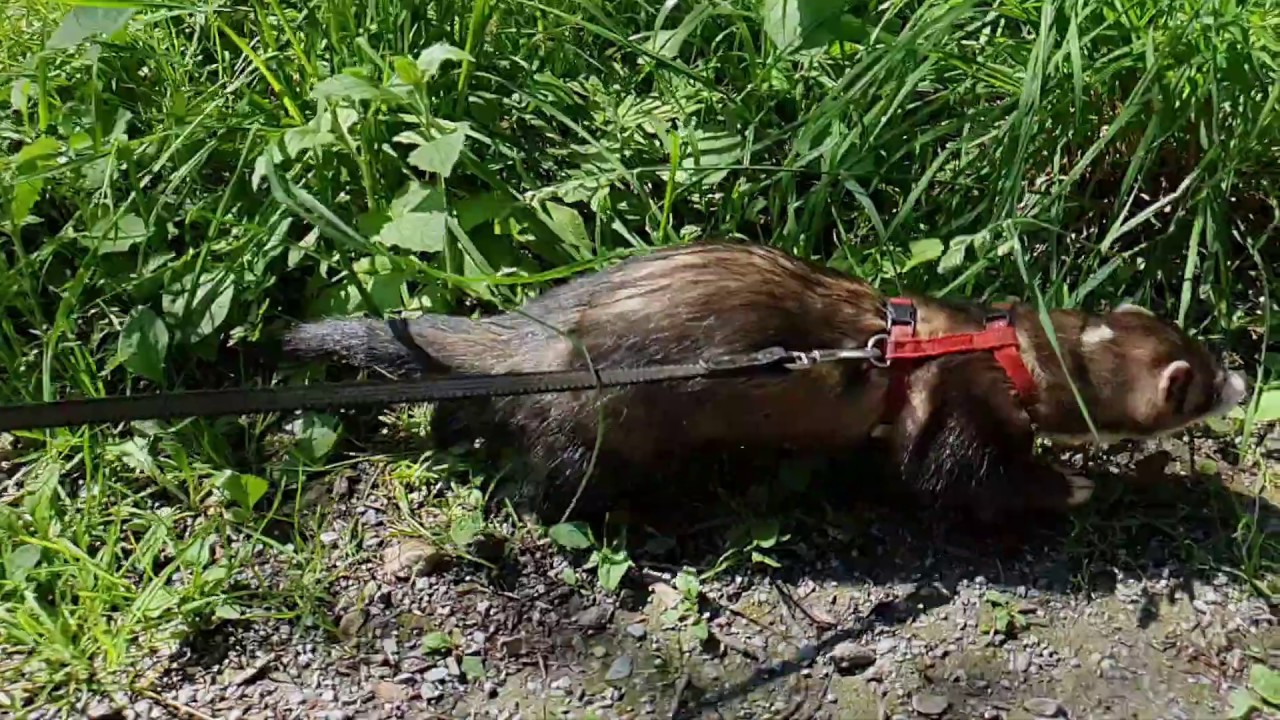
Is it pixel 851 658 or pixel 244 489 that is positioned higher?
pixel 244 489

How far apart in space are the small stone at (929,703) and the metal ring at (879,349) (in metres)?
0.68

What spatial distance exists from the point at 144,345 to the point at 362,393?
3.67 ft

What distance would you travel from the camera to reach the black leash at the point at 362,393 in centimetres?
175

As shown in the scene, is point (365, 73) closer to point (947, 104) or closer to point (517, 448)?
point (517, 448)

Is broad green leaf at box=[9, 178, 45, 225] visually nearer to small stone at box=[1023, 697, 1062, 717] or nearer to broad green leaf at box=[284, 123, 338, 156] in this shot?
broad green leaf at box=[284, 123, 338, 156]

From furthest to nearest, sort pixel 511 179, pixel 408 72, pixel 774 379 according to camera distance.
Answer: pixel 511 179 → pixel 408 72 → pixel 774 379

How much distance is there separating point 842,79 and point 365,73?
1154 millimetres

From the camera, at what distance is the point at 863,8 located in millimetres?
3279

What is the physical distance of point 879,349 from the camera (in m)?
2.65

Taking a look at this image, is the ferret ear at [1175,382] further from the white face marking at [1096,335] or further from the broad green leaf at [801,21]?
the broad green leaf at [801,21]

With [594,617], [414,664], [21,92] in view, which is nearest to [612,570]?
[594,617]

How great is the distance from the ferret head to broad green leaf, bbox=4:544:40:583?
2.20 m

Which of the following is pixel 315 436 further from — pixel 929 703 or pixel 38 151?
pixel 929 703

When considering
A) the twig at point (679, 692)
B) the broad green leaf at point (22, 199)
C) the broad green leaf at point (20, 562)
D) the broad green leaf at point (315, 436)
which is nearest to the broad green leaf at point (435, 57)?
the broad green leaf at point (315, 436)
